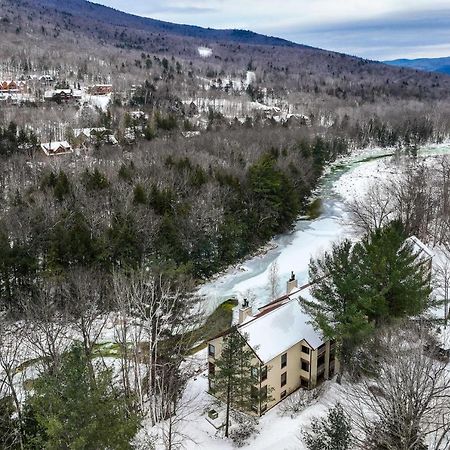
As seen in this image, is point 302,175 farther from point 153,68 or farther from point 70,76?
point 153,68

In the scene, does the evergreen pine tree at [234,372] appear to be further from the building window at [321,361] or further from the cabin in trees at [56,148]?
the cabin in trees at [56,148]

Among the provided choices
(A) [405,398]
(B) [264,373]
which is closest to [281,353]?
(B) [264,373]

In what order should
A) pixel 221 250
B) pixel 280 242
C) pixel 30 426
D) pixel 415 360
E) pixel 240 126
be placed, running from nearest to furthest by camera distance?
pixel 415 360 < pixel 30 426 < pixel 221 250 < pixel 280 242 < pixel 240 126

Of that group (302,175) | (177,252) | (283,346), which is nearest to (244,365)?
(283,346)

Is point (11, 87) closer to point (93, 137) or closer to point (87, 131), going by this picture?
point (87, 131)

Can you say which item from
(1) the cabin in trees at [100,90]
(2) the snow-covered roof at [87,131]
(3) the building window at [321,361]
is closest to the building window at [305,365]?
(3) the building window at [321,361]

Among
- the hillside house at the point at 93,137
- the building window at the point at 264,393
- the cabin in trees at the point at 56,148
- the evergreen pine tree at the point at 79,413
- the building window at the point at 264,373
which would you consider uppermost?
the hillside house at the point at 93,137

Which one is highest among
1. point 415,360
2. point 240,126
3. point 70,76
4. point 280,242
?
point 70,76
